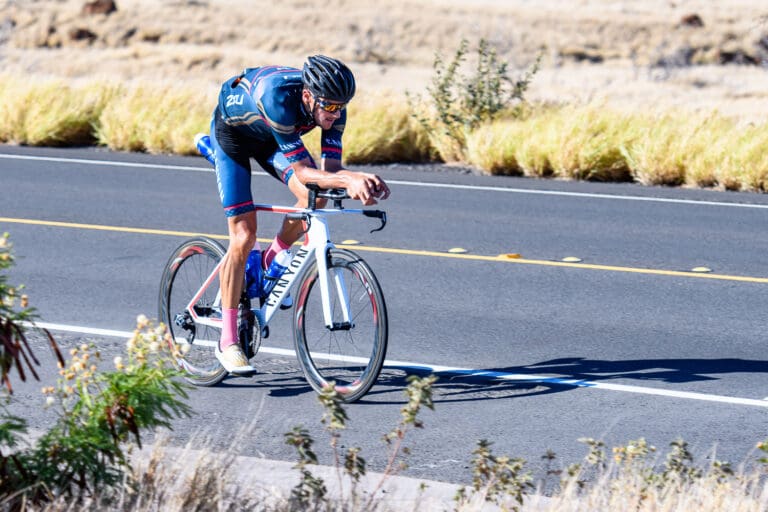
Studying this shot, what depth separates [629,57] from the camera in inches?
2104

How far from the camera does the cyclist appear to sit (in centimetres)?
Result: 636

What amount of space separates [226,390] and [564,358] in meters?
2.11

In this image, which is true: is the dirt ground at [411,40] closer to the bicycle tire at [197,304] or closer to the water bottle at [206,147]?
the bicycle tire at [197,304]

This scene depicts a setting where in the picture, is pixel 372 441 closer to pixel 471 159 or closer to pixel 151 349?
pixel 151 349

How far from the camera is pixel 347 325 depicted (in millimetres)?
6777

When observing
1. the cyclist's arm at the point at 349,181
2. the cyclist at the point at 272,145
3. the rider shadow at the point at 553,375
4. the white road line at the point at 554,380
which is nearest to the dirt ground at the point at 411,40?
the rider shadow at the point at 553,375

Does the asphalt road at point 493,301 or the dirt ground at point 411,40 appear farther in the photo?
the dirt ground at point 411,40

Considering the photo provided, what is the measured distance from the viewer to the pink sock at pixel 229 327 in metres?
7.04

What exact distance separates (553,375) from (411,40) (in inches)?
2120

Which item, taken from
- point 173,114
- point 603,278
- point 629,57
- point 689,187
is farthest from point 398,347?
point 629,57

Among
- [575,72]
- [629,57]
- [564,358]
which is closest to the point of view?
[564,358]

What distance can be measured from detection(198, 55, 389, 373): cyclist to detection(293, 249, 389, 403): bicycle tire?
1.10 feet

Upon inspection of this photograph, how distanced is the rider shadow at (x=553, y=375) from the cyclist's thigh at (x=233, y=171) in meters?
1.29

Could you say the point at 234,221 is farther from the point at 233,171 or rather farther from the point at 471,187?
the point at 471,187
